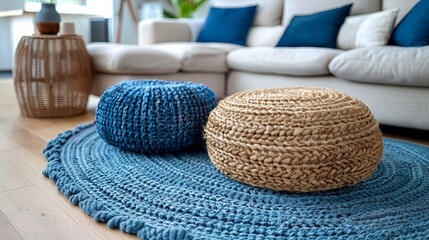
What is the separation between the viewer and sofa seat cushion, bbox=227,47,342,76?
6.18 ft

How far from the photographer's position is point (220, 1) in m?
3.12

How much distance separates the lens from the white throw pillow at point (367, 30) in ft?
6.62

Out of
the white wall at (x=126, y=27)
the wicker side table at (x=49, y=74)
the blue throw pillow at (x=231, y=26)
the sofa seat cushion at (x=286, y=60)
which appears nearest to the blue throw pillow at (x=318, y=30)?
the sofa seat cushion at (x=286, y=60)

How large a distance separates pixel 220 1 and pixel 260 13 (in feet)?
1.37

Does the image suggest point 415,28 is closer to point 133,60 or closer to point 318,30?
point 318,30

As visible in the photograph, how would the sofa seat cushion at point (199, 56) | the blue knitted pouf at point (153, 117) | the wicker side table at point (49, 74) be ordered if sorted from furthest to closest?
1. the sofa seat cushion at point (199, 56)
2. the wicker side table at point (49, 74)
3. the blue knitted pouf at point (153, 117)

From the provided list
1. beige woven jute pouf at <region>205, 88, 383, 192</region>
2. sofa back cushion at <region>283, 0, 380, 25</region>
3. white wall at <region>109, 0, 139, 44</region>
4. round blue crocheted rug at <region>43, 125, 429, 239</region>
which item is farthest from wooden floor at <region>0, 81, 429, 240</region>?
white wall at <region>109, 0, 139, 44</region>

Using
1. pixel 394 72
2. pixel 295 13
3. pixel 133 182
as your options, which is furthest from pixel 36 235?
pixel 295 13

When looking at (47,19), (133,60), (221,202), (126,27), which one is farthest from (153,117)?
(126,27)

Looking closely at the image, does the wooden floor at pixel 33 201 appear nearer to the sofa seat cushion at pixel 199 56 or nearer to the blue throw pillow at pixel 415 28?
the blue throw pillow at pixel 415 28

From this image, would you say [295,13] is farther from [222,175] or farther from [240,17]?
[222,175]

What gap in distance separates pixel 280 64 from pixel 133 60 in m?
0.79

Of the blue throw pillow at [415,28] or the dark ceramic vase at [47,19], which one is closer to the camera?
the blue throw pillow at [415,28]

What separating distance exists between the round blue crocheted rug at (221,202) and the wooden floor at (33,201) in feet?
0.10
